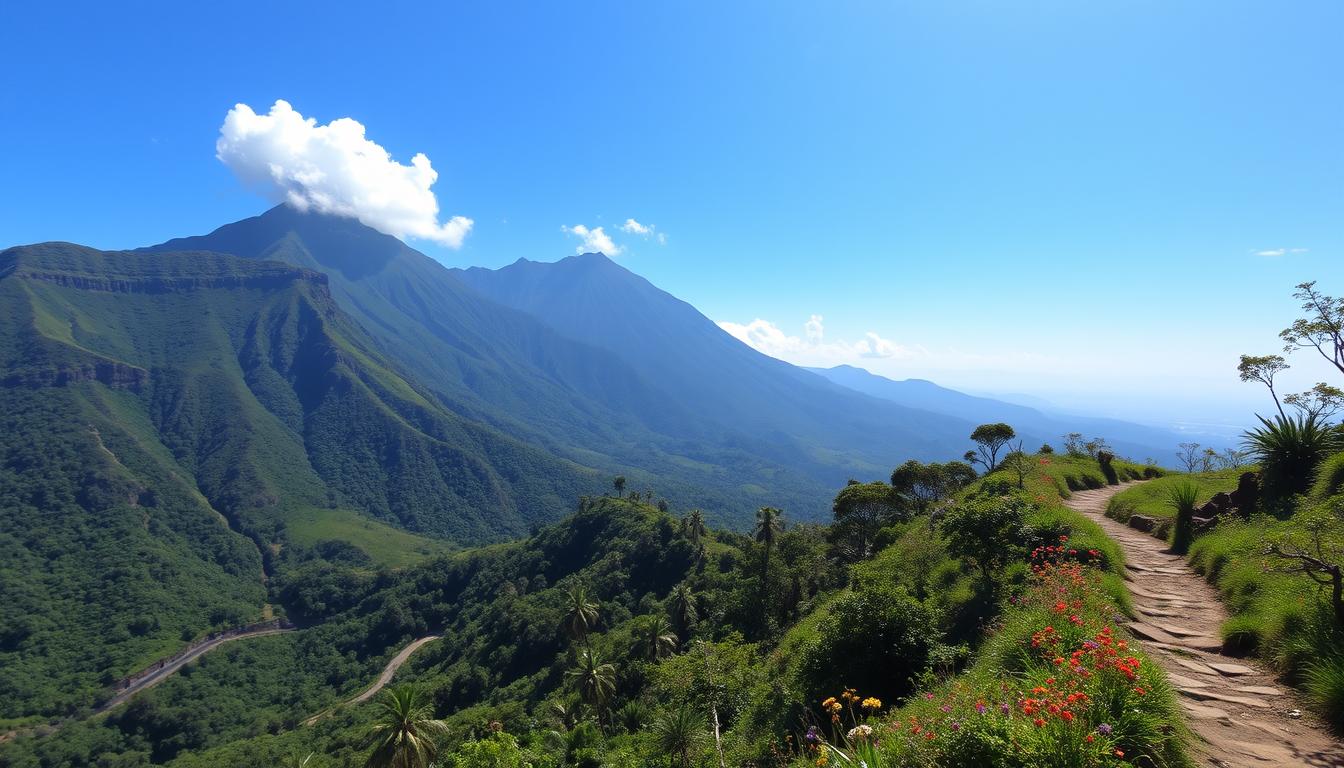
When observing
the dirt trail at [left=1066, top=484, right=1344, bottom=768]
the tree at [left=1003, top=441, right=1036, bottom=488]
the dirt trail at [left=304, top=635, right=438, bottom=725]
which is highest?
the tree at [left=1003, top=441, right=1036, bottom=488]

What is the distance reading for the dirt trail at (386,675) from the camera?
90250 mm

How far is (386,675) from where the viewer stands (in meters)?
99.6

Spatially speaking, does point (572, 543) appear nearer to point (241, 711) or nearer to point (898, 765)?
point (241, 711)

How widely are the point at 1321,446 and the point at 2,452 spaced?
1031ft

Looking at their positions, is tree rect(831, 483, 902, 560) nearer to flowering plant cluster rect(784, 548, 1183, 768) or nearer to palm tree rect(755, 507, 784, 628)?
palm tree rect(755, 507, 784, 628)

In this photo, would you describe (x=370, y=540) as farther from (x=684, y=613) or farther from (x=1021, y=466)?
(x=1021, y=466)

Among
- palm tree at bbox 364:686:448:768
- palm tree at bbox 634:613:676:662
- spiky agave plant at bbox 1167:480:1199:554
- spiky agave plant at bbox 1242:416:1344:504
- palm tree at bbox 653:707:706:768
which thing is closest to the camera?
spiky agave plant at bbox 1242:416:1344:504

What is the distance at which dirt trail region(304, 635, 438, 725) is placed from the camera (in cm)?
9025

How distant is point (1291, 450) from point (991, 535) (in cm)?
948

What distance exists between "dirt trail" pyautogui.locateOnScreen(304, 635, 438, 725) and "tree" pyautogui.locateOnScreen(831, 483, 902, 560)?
3722 inches

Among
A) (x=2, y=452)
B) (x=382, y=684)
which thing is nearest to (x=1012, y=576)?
(x=382, y=684)

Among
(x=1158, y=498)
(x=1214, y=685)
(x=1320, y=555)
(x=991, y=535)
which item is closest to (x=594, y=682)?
(x=991, y=535)

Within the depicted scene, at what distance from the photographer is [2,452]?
18450 cm

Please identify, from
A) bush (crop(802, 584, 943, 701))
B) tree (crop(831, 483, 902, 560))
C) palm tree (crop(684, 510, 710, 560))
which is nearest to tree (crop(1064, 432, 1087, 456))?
tree (crop(831, 483, 902, 560))
